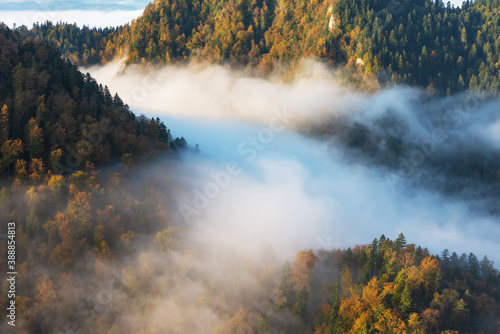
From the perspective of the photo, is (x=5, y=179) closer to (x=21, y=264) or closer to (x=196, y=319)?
(x=21, y=264)

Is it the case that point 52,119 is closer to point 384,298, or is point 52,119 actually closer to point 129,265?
point 129,265

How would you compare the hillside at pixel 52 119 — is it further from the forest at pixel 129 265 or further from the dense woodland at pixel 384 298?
the dense woodland at pixel 384 298

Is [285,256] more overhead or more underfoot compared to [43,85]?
more underfoot

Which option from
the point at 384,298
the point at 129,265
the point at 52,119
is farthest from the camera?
the point at 52,119

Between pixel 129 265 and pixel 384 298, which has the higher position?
pixel 384 298

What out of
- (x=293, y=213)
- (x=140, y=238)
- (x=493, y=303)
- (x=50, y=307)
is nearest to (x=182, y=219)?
(x=140, y=238)

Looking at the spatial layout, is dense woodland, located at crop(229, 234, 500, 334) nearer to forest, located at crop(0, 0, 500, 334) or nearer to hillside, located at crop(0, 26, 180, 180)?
forest, located at crop(0, 0, 500, 334)

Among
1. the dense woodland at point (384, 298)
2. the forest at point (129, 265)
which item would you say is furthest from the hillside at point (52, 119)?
the dense woodland at point (384, 298)

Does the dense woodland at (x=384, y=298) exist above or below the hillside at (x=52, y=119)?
below

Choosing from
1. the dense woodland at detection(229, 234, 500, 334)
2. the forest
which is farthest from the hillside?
the dense woodland at detection(229, 234, 500, 334)

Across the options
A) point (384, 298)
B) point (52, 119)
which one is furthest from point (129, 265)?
point (384, 298)

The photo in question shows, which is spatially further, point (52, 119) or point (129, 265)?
point (52, 119)
